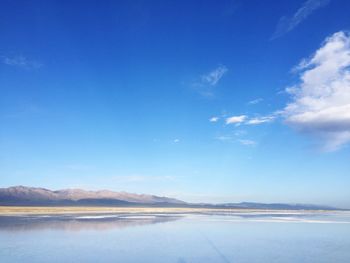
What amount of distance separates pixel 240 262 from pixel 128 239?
8.50 meters

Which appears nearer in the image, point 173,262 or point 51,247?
point 173,262

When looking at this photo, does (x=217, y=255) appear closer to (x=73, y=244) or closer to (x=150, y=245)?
(x=150, y=245)

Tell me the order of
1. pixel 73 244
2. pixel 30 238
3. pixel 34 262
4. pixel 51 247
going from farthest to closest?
pixel 30 238
pixel 73 244
pixel 51 247
pixel 34 262

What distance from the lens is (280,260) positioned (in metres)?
14.9

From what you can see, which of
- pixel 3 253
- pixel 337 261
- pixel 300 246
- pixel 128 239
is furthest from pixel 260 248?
pixel 3 253

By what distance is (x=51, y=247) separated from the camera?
1731 centimetres

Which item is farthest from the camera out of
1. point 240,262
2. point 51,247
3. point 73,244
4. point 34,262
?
point 73,244

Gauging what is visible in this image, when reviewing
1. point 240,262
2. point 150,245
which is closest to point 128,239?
point 150,245

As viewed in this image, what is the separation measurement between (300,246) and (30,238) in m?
14.9

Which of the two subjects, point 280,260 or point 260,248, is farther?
point 260,248

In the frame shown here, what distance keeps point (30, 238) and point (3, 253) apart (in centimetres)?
533

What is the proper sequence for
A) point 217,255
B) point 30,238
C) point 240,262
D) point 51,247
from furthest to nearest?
1. point 30,238
2. point 51,247
3. point 217,255
4. point 240,262

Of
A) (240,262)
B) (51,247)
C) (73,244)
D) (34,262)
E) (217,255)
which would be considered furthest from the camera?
(73,244)

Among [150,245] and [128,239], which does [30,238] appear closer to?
[128,239]
